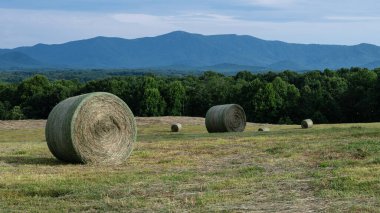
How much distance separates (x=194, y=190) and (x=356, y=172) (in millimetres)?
3743

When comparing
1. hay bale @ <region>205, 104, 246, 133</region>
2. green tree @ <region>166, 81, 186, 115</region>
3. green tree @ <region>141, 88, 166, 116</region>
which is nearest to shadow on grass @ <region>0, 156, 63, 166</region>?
hay bale @ <region>205, 104, 246, 133</region>

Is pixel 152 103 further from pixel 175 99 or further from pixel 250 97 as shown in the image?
pixel 250 97

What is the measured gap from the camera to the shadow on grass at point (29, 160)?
16297mm

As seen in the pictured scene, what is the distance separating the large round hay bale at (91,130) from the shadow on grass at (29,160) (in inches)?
12.3

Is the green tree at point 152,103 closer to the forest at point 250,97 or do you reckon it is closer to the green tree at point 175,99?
the forest at point 250,97

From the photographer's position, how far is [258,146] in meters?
19.8

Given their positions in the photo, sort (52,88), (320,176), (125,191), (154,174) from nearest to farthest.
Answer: (125,191) → (320,176) → (154,174) → (52,88)

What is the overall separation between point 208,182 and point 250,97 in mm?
68070

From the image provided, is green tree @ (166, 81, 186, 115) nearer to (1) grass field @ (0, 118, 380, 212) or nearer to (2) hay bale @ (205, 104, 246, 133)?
(2) hay bale @ (205, 104, 246, 133)

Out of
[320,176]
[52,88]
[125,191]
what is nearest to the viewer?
[125,191]

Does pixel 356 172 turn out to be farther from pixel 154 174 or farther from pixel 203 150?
pixel 203 150

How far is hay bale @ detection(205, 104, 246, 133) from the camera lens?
35906 mm

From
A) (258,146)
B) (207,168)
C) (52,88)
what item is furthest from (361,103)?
(207,168)

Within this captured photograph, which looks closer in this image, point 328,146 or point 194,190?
point 194,190
